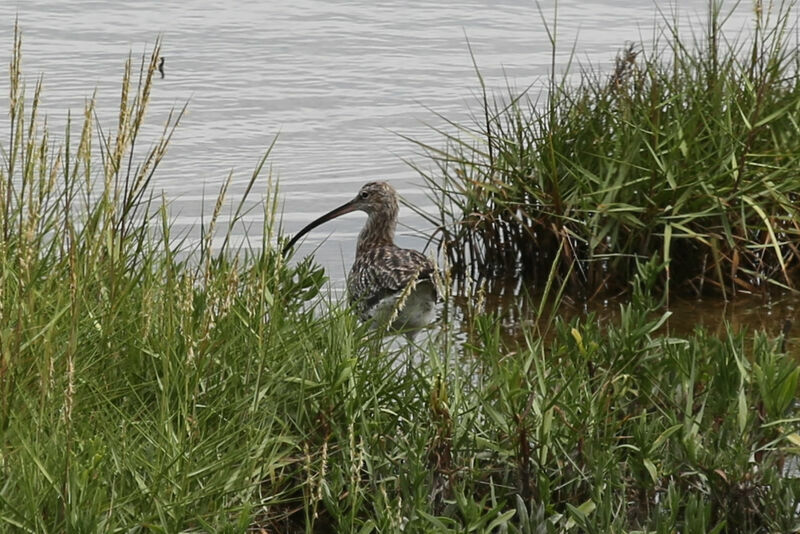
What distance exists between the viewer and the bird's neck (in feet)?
27.5

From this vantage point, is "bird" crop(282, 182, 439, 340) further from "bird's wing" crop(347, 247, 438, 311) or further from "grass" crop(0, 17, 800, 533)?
"grass" crop(0, 17, 800, 533)

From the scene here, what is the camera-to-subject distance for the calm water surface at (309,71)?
34.1 ft

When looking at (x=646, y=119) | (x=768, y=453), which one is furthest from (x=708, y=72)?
(x=768, y=453)

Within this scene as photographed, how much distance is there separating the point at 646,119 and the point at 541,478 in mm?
3327

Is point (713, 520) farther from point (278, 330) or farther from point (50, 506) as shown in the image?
point (50, 506)

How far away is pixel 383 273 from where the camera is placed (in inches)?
288

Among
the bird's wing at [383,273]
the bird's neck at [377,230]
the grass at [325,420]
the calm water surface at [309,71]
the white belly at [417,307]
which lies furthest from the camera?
the calm water surface at [309,71]

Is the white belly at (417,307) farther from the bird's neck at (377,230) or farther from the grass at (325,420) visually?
the grass at (325,420)

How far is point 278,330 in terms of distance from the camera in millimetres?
4711

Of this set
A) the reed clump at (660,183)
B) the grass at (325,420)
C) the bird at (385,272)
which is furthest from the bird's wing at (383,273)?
the grass at (325,420)

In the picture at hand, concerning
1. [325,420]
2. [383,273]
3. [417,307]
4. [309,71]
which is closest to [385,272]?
[383,273]

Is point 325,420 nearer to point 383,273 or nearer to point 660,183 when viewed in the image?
point 383,273

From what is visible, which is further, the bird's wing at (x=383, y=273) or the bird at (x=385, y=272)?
the bird's wing at (x=383, y=273)

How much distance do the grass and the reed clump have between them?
7.57 feet
